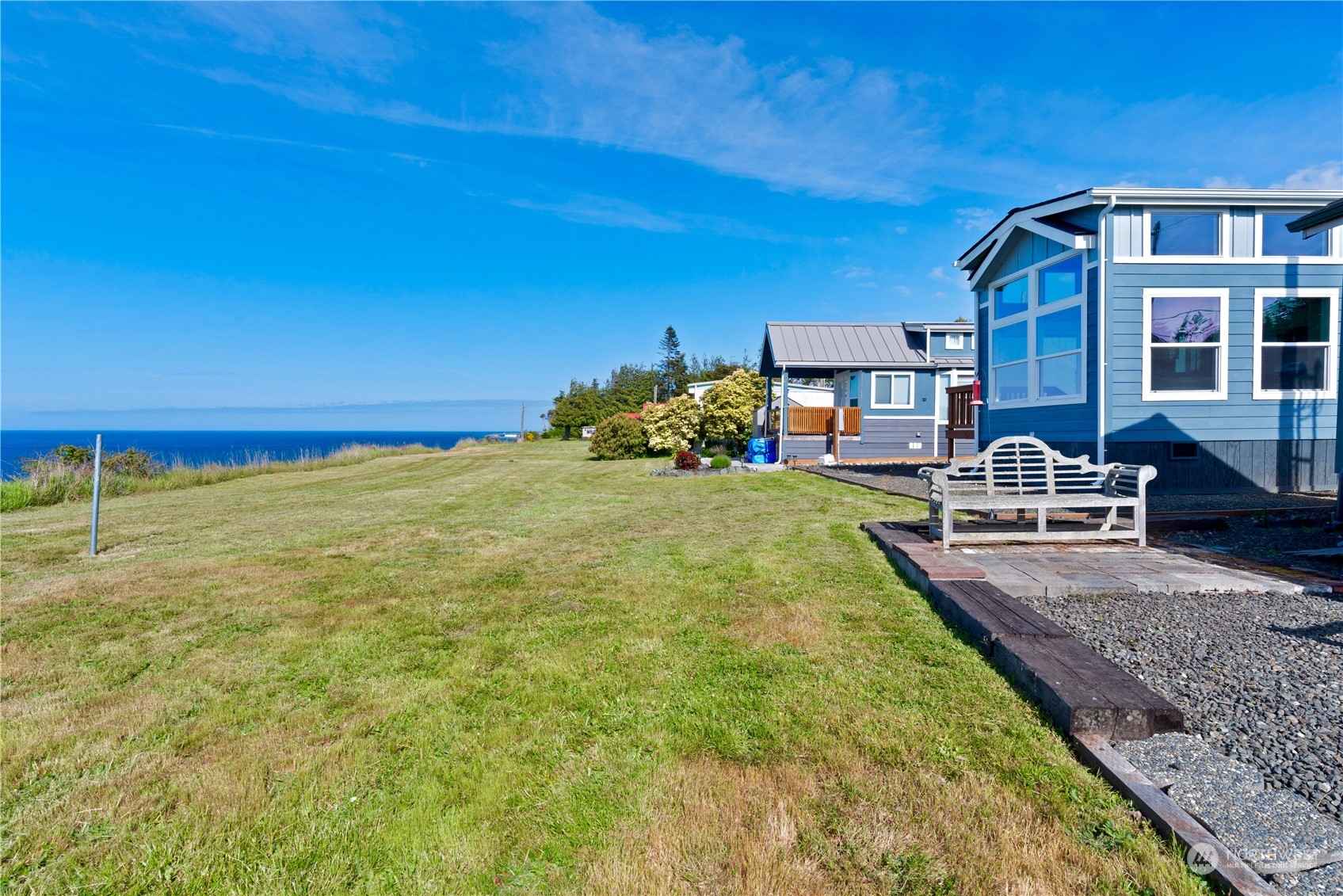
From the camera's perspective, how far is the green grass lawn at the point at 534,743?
1.83 metres

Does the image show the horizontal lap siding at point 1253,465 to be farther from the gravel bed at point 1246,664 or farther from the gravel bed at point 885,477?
the gravel bed at point 1246,664

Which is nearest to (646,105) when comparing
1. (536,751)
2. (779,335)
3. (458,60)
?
(458,60)

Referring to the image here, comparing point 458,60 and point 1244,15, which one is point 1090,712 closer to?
point 1244,15

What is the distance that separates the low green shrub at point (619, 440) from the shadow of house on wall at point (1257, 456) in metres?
20.6

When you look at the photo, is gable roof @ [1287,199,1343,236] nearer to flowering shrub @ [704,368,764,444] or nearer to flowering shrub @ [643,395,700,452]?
flowering shrub @ [704,368,764,444]

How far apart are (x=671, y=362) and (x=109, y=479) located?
6298 centimetres

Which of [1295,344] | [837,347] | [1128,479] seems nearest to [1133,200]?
[1295,344]

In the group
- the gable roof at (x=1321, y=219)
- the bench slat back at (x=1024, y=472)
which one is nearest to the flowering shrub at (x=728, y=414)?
the bench slat back at (x=1024, y=472)

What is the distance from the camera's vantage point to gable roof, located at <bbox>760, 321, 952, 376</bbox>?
20500 millimetres

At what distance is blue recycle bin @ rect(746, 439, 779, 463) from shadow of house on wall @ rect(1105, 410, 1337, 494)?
39.7 feet

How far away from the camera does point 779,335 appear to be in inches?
846

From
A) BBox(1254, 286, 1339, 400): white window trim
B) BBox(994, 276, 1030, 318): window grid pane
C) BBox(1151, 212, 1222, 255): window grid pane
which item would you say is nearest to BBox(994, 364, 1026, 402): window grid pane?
BBox(994, 276, 1030, 318): window grid pane

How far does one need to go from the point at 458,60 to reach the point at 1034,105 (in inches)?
575

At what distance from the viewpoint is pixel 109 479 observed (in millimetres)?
15266
